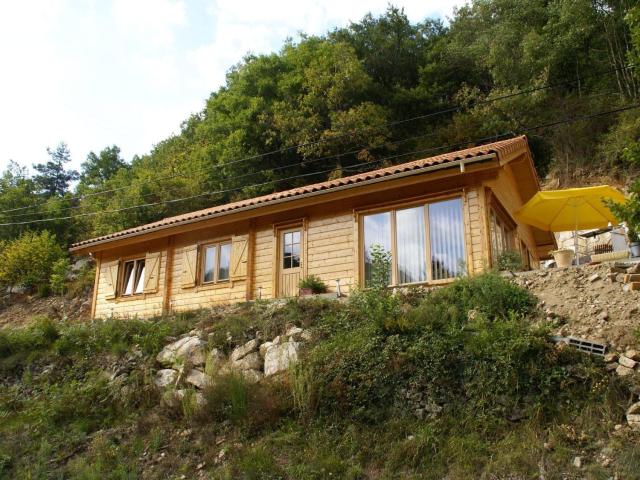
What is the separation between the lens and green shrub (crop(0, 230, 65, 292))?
25.6 metres

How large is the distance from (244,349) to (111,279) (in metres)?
8.72

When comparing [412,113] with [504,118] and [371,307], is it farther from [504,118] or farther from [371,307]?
[371,307]

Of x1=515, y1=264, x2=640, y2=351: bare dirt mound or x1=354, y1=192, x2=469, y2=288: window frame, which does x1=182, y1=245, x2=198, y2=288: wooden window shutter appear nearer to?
x1=354, y1=192, x2=469, y2=288: window frame

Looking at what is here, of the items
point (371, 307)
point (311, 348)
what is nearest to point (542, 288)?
point (371, 307)

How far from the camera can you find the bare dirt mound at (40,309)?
23.1 metres

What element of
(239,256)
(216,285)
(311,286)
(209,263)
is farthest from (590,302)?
(209,263)

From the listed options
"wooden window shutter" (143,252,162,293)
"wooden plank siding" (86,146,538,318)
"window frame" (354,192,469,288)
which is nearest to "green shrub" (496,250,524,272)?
"wooden plank siding" (86,146,538,318)

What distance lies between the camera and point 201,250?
15.0 m

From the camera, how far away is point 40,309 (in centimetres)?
2423

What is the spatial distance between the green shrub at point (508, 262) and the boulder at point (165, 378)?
627 centimetres

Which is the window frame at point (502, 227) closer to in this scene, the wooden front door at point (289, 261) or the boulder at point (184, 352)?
the wooden front door at point (289, 261)

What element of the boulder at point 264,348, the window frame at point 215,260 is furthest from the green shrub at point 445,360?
the window frame at point 215,260

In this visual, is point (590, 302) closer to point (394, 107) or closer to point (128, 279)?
point (128, 279)

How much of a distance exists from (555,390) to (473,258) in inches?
176
